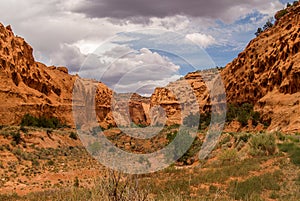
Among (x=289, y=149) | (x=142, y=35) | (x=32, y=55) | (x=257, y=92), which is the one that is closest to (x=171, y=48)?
(x=142, y=35)

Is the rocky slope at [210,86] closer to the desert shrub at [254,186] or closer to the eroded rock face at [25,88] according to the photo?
the eroded rock face at [25,88]

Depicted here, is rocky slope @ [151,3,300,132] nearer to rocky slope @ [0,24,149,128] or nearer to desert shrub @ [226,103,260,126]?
desert shrub @ [226,103,260,126]

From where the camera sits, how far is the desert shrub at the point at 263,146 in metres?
19.0

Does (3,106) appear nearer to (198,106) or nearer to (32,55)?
(32,55)

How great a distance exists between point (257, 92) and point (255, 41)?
408 inches

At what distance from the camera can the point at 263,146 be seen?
19.7 meters

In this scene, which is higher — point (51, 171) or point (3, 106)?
point (3, 106)

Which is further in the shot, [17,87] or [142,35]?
[17,87]

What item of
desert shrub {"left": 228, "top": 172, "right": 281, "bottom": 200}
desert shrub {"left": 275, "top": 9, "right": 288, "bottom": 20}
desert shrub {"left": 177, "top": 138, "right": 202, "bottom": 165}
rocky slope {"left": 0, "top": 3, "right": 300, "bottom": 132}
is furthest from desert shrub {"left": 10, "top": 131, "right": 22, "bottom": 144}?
desert shrub {"left": 275, "top": 9, "right": 288, "bottom": 20}

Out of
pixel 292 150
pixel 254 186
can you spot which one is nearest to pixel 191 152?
pixel 292 150

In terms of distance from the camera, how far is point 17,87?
49594 mm

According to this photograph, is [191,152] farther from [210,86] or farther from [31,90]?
[31,90]

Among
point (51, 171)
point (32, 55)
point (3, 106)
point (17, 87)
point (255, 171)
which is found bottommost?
point (51, 171)

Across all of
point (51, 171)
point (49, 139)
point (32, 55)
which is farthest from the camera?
point (32, 55)
